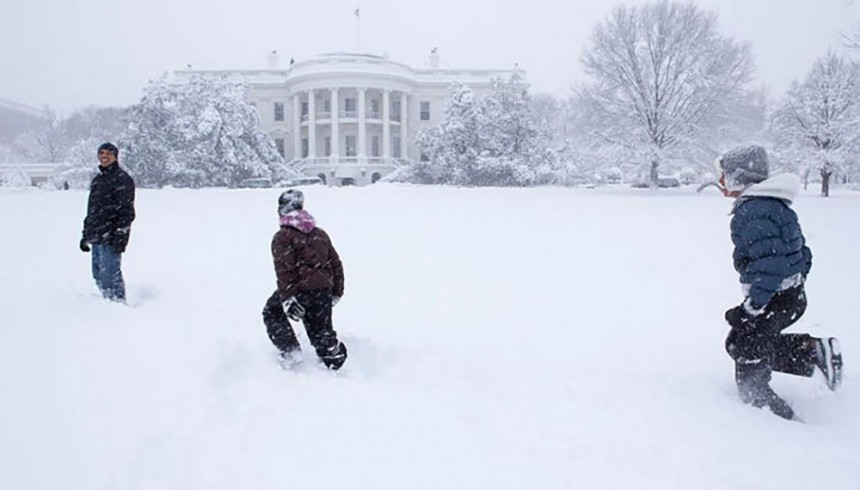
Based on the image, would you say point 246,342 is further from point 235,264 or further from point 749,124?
point 749,124

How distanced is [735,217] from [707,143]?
89.9 ft

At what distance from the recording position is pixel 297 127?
48.2 metres

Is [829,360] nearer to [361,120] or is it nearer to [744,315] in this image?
[744,315]

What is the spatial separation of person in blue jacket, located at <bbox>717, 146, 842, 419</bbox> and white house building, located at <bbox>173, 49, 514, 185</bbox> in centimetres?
4091

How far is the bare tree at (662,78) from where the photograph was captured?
88.5 ft

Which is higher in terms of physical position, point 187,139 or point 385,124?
point 385,124

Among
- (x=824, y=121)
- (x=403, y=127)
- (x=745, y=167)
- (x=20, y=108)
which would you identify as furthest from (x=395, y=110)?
(x=20, y=108)

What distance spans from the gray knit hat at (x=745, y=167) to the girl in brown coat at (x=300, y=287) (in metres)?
3.06

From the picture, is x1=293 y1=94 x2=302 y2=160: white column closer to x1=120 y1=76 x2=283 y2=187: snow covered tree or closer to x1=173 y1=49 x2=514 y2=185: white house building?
x1=173 y1=49 x2=514 y2=185: white house building

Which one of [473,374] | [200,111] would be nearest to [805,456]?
[473,374]

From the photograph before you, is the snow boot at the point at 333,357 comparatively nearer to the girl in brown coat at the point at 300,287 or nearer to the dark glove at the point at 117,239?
the girl in brown coat at the point at 300,287

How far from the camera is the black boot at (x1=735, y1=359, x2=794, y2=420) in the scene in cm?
388

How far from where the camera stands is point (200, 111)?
30125 millimetres

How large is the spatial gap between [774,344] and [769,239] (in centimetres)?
76
